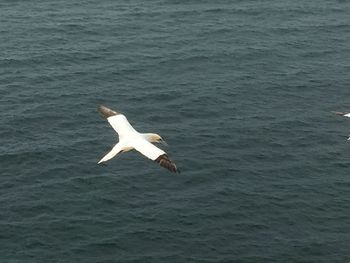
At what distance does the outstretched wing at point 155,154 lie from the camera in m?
53.6

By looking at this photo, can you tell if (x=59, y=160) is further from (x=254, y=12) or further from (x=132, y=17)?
(x=254, y=12)

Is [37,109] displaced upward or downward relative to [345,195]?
upward

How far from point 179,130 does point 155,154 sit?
65.4m

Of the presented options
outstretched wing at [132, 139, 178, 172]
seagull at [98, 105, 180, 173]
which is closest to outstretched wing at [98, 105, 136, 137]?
seagull at [98, 105, 180, 173]

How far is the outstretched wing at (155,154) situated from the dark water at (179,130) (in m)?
38.6

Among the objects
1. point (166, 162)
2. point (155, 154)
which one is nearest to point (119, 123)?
point (155, 154)

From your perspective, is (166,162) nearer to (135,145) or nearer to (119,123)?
(135,145)

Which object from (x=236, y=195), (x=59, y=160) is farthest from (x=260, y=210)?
(x=59, y=160)

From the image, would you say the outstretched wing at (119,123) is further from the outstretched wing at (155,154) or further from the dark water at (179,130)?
the dark water at (179,130)

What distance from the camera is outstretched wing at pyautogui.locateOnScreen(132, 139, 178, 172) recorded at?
53594 millimetres

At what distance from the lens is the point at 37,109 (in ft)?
411

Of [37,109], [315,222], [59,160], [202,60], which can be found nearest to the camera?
[315,222]

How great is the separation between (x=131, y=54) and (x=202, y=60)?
50.7 feet

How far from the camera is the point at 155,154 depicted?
180 ft
